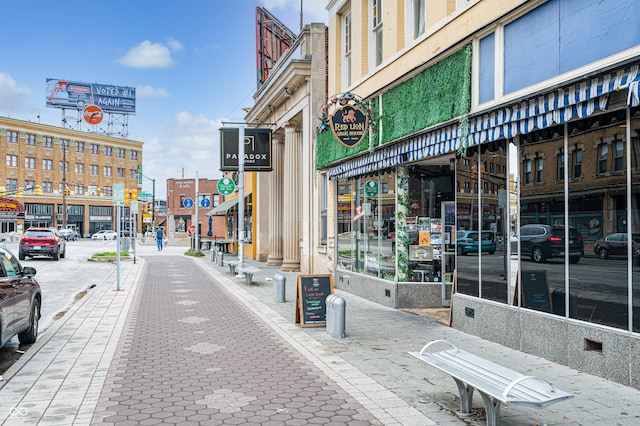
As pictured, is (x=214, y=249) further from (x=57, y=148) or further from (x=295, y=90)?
(x=57, y=148)

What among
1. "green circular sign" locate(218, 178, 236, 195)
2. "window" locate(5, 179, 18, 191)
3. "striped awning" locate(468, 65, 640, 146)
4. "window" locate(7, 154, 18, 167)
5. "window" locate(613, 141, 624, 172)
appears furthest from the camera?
"window" locate(5, 179, 18, 191)

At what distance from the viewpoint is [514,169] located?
28.2 feet

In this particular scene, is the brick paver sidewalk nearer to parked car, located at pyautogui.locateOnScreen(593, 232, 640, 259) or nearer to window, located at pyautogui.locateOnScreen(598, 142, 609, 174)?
parked car, located at pyautogui.locateOnScreen(593, 232, 640, 259)

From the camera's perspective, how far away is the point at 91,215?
90562 millimetres

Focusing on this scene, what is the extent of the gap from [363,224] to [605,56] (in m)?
8.87

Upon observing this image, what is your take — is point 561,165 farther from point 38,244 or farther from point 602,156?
point 38,244

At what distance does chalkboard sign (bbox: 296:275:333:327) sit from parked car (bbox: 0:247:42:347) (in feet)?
14.4

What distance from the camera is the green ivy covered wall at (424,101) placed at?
9648mm

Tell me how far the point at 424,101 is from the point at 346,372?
18.9ft

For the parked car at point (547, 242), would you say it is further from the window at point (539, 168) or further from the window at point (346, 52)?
the window at point (346, 52)

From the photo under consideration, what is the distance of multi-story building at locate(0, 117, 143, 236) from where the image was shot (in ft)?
259

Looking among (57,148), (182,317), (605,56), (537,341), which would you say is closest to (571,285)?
(537,341)

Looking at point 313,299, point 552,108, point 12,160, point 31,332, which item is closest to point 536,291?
point 552,108

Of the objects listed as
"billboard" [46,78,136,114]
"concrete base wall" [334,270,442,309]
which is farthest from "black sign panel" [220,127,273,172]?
"billboard" [46,78,136,114]
